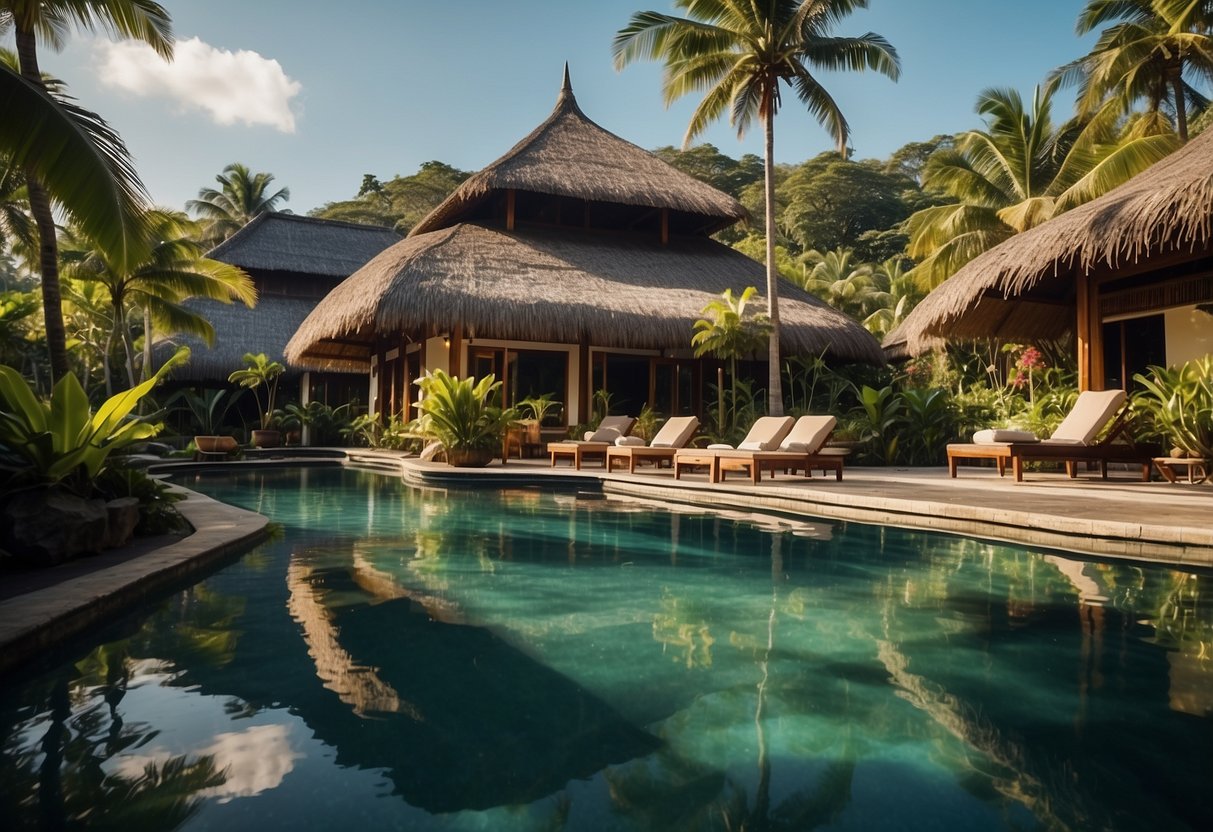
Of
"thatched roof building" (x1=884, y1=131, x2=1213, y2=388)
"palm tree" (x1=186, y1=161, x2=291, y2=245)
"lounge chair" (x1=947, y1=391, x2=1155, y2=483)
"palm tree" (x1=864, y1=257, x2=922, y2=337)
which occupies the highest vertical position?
"palm tree" (x1=186, y1=161, x2=291, y2=245)

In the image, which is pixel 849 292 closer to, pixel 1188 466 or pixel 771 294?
pixel 771 294

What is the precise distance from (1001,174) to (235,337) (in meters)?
22.4

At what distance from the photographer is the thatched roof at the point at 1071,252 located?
8.02m

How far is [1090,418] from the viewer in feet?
26.7

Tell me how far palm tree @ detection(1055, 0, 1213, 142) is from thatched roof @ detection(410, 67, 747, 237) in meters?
7.83

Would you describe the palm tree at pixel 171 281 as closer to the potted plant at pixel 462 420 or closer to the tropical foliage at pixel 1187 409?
the potted plant at pixel 462 420

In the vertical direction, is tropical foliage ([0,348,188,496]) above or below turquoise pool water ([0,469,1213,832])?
above

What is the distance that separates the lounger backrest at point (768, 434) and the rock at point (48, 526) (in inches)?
262

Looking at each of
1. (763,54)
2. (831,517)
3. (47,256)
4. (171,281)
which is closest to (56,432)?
(47,256)

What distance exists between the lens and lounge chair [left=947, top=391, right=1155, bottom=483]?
317 inches

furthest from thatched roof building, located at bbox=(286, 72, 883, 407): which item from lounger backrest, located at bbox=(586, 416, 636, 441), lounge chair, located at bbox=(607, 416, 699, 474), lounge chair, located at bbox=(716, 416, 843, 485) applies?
lounge chair, located at bbox=(716, 416, 843, 485)

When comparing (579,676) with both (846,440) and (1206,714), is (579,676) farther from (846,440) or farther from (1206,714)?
(846,440)

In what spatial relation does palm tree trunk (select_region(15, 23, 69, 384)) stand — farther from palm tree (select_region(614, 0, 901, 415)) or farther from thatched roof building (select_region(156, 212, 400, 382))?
thatched roof building (select_region(156, 212, 400, 382))

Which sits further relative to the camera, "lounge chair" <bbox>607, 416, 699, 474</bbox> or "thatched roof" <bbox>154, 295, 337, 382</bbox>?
"thatched roof" <bbox>154, 295, 337, 382</bbox>
